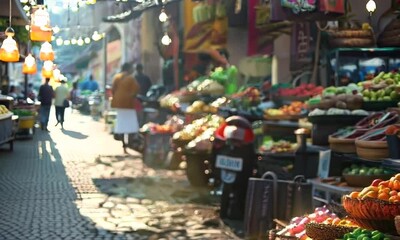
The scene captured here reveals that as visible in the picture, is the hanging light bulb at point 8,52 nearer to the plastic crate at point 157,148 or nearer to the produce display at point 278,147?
the plastic crate at point 157,148

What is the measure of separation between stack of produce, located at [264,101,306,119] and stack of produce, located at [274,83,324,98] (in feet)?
1.12

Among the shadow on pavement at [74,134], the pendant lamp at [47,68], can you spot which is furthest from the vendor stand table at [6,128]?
the shadow on pavement at [74,134]

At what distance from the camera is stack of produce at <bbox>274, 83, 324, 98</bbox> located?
13.9 meters

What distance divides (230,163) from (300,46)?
6.12m

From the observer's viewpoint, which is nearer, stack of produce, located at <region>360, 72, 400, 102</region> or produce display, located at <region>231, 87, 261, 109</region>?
stack of produce, located at <region>360, 72, 400, 102</region>

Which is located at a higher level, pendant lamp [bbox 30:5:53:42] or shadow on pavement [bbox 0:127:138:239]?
pendant lamp [bbox 30:5:53:42]

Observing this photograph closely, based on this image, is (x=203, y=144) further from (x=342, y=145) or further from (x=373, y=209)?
(x=373, y=209)

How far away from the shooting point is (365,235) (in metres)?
4.66

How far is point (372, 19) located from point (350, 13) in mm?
646

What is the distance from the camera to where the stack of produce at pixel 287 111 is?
13.1 m

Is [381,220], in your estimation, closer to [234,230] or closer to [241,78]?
[234,230]

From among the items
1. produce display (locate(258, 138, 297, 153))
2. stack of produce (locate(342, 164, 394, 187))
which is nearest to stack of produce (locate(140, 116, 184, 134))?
produce display (locate(258, 138, 297, 153))

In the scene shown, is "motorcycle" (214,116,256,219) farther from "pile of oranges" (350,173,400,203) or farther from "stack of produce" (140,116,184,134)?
"stack of produce" (140,116,184,134)

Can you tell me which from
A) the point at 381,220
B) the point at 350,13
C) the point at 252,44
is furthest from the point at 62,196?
the point at 252,44
